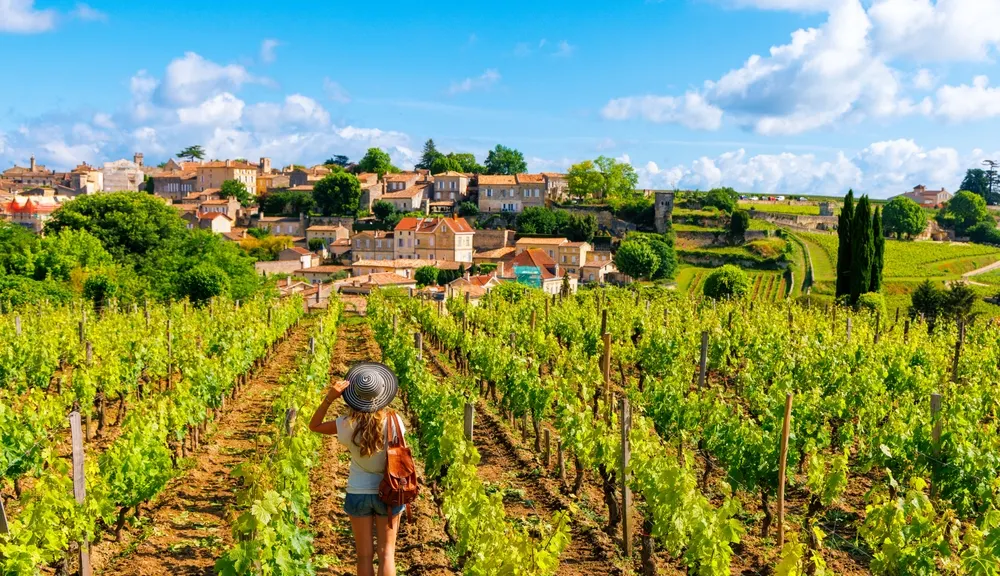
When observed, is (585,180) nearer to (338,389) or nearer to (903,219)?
(903,219)

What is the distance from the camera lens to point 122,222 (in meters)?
39.2

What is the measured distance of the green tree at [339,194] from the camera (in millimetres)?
73188

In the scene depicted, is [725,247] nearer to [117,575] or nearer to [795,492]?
[795,492]

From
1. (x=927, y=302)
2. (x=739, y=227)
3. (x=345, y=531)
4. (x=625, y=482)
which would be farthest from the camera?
(x=739, y=227)

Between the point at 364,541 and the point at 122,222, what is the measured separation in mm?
39184

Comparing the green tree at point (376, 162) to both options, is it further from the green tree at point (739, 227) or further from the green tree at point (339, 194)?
the green tree at point (739, 227)

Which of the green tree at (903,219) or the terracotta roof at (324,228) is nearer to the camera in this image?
the green tree at (903,219)

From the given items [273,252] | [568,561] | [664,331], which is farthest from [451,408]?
[273,252]

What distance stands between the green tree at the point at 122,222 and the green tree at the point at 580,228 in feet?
106

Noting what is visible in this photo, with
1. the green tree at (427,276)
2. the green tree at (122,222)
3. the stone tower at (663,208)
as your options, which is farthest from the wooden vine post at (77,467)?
the stone tower at (663,208)

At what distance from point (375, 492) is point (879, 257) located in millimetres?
32456

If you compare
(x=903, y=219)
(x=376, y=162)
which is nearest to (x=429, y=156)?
(x=376, y=162)

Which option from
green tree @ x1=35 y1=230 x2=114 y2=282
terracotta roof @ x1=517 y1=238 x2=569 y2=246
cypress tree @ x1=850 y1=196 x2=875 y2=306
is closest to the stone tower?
terracotta roof @ x1=517 y1=238 x2=569 y2=246

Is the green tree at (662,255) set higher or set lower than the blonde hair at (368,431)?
lower
